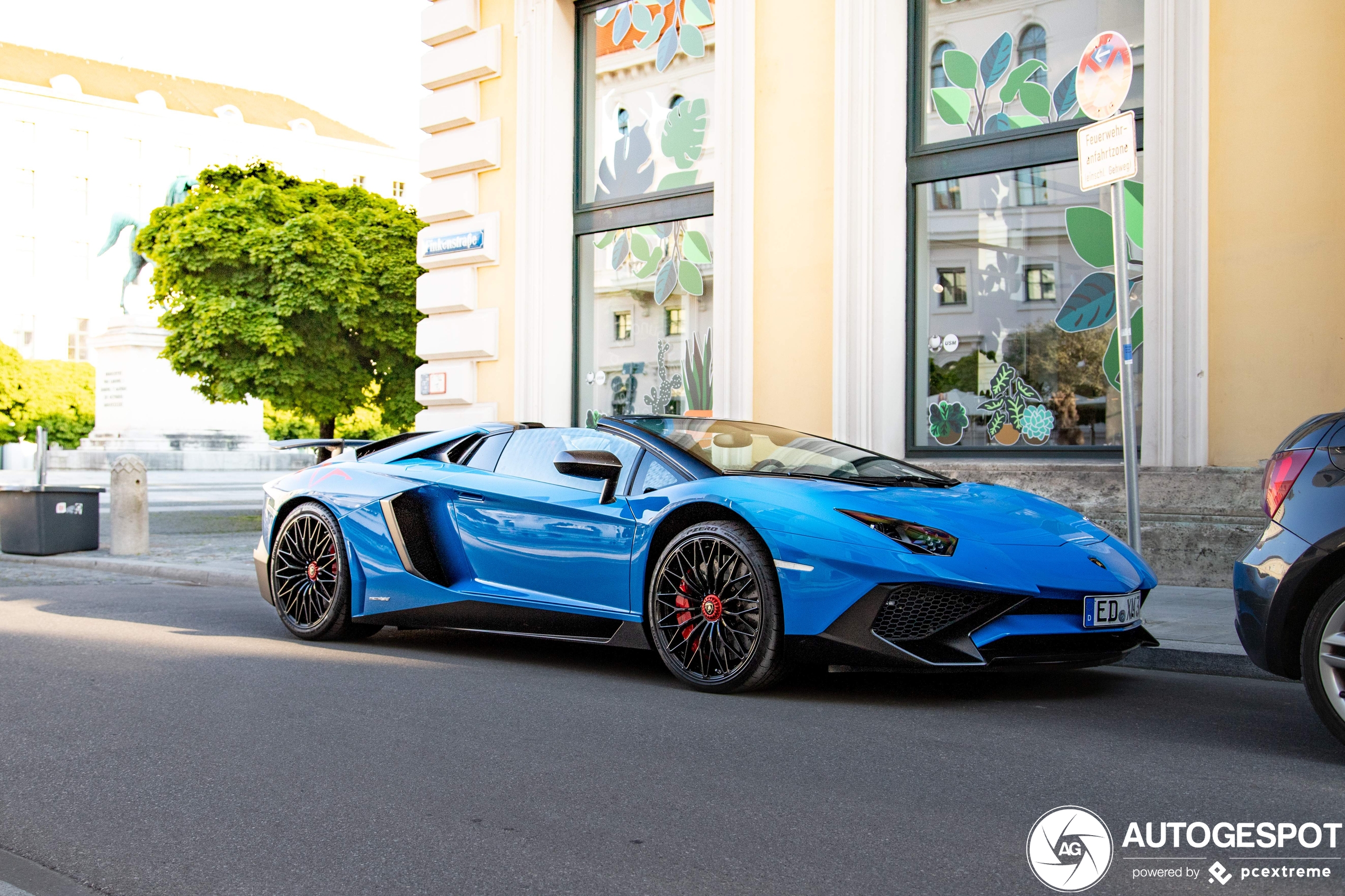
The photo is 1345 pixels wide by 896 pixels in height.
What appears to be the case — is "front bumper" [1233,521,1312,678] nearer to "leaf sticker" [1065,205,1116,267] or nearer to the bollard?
"leaf sticker" [1065,205,1116,267]

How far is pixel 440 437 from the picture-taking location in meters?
6.68

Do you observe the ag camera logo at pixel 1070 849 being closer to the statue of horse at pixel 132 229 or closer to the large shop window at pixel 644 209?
the large shop window at pixel 644 209

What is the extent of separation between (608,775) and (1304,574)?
229cm

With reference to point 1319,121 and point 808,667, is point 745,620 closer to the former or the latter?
point 808,667

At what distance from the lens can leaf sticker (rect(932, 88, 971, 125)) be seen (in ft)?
34.2

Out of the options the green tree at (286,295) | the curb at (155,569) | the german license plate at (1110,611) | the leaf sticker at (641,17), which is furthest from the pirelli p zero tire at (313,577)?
the green tree at (286,295)

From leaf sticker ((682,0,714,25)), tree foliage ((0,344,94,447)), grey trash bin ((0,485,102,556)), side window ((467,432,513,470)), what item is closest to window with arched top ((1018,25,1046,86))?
leaf sticker ((682,0,714,25))

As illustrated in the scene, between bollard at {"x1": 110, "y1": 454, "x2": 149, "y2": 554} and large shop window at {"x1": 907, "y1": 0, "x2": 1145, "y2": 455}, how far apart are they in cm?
795

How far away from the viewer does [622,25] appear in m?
13.0

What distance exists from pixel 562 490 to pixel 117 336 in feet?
101

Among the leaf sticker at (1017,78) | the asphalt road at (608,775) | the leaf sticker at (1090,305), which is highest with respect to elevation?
the leaf sticker at (1017,78)

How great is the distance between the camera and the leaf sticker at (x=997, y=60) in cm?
1027

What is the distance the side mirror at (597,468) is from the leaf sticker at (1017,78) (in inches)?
243

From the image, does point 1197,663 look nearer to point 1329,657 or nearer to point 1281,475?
point 1281,475
